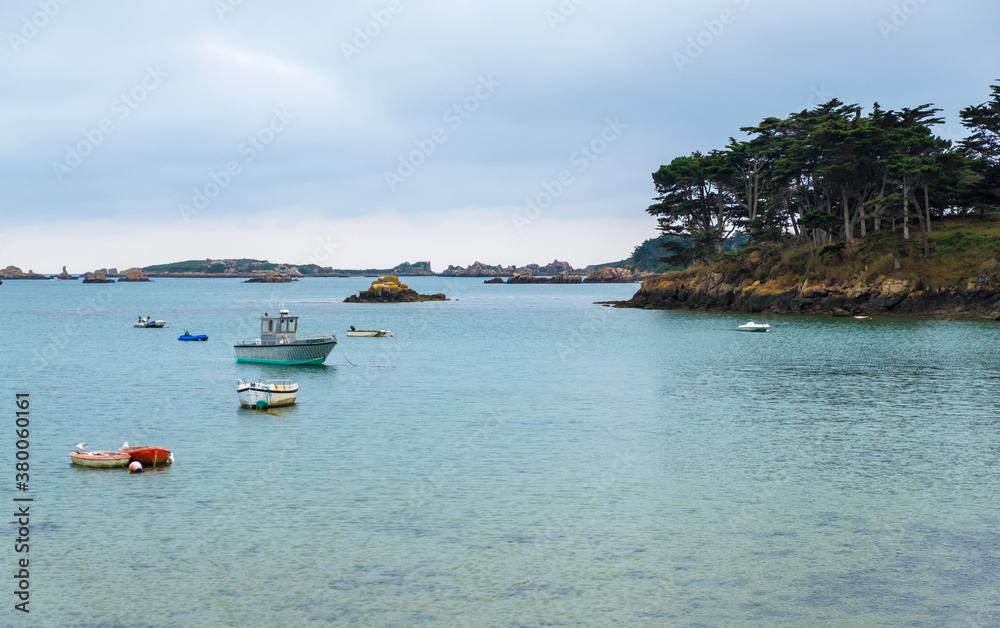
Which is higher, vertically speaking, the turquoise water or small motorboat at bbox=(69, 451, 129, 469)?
small motorboat at bbox=(69, 451, 129, 469)

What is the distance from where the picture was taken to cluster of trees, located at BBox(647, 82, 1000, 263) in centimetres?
9756

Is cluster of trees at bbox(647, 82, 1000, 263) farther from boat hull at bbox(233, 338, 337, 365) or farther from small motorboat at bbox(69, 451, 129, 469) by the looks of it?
small motorboat at bbox(69, 451, 129, 469)

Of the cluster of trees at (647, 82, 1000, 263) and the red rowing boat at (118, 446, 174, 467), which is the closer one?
the red rowing boat at (118, 446, 174, 467)

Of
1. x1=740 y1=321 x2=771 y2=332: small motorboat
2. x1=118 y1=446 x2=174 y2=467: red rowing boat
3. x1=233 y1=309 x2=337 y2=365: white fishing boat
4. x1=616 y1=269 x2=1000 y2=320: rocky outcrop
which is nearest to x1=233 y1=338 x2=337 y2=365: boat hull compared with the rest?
x1=233 y1=309 x2=337 y2=365: white fishing boat

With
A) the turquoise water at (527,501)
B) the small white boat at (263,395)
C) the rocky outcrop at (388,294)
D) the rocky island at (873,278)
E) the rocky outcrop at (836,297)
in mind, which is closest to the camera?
the turquoise water at (527,501)

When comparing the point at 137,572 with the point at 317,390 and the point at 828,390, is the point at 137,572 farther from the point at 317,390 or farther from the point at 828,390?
the point at 828,390

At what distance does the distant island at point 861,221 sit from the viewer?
94312 mm

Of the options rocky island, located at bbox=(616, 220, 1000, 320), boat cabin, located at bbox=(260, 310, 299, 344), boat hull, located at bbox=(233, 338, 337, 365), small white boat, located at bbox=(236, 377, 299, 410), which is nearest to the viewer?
small white boat, located at bbox=(236, 377, 299, 410)

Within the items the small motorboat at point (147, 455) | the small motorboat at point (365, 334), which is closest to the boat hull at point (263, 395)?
the small motorboat at point (147, 455)

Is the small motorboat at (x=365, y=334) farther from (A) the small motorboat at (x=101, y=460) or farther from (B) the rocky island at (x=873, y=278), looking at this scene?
(A) the small motorboat at (x=101, y=460)

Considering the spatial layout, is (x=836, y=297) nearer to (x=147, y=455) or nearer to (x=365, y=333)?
(x=365, y=333)

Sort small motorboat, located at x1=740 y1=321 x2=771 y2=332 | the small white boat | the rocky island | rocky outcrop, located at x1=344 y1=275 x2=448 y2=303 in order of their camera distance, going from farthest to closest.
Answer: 1. rocky outcrop, located at x1=344 y1=275 x2=448 y2=303
2. the rocky island
3. small motorboat, located at x1=740 y1=321 x2=771 y2=332
4. the small white boat

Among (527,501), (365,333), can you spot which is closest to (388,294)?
(365,333)

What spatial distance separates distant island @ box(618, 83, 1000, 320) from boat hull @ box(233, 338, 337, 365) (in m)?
64.8
